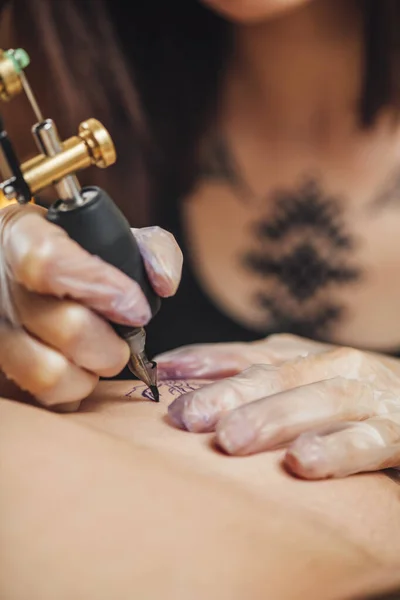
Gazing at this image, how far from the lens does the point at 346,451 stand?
48 cm

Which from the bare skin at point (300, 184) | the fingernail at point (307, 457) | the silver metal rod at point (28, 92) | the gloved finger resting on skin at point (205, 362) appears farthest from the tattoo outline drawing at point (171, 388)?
the bare skin at point (300, 184)

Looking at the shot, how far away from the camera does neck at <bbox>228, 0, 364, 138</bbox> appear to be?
1184 millimetres

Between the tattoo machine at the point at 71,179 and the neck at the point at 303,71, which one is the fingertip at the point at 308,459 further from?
the neck at the point at 303,71

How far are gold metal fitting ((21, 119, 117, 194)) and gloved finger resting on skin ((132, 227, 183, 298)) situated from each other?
0.26 ft

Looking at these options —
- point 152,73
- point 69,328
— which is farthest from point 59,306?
point 152,73

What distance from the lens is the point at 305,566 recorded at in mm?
371

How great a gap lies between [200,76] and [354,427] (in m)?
0.91

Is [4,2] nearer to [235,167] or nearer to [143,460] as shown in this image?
[235,167]

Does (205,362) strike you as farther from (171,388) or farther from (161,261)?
(161,261)

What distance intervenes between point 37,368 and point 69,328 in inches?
1.6

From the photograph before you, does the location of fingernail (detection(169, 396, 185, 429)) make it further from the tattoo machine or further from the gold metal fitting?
the gold metal fitting

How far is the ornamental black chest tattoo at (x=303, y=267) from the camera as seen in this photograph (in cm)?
112

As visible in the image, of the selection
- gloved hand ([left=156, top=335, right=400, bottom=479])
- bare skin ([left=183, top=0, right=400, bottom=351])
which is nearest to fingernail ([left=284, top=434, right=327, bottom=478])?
gloved hand ([left=156, top=335, right=400, bottom=479])

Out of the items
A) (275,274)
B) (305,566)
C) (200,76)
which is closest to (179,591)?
(305,566)
